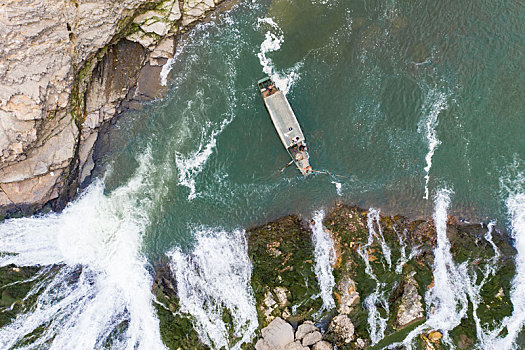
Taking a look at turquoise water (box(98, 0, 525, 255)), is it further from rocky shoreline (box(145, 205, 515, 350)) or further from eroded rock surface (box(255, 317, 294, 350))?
eroded rock surface (box(255, 317, 294, 350))

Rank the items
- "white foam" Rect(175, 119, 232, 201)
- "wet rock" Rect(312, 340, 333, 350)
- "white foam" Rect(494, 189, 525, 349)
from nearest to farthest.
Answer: "white foam" Rect(494, 189, 525, 349), "wet rock" Rect(312, 340, 333, 350), "white foam" Rect(175, 119, 232, 201)

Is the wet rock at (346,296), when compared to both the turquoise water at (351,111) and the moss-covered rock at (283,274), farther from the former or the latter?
the turquoise water at (351,111)

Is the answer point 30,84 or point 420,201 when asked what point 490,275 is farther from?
point 30,84

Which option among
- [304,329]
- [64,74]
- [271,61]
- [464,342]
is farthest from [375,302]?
[64,74]

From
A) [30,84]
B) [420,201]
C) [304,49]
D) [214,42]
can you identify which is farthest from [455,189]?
[30,84]

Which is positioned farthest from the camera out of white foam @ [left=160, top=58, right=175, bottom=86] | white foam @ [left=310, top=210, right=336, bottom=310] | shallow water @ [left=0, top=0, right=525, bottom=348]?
white foam @ [left=160, top=58, right=175, bottom=86]

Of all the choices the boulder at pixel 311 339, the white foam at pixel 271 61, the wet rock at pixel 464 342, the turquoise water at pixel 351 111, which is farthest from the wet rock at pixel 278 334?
the white foam at pixel 271 61

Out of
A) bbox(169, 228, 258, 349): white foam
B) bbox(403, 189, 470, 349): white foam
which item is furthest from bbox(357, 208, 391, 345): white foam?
bbox(169, 228, 258, 349): white foam
